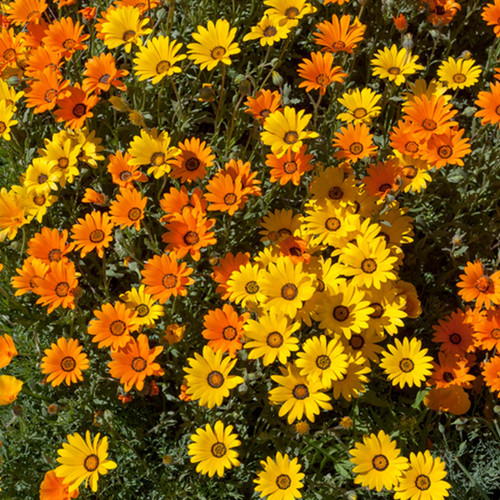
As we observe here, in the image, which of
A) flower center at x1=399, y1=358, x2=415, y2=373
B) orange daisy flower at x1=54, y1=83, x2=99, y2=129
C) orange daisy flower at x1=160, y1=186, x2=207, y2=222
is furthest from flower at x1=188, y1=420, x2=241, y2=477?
orange daisy flower at x1=54, y1=83, x2=99, y2=129

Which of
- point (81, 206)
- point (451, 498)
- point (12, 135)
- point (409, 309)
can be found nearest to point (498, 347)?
point (409, 309)

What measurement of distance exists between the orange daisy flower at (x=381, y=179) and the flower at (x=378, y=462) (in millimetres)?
1088

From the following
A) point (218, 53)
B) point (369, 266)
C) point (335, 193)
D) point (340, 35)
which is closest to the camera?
point (369, 266)

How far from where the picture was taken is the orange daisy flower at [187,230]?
2.67 metres

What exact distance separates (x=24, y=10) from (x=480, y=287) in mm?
2780

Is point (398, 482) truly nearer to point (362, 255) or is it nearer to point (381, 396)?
point (381, 396)

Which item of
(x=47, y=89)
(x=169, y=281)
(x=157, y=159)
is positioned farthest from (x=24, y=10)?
(x=169, y=281)

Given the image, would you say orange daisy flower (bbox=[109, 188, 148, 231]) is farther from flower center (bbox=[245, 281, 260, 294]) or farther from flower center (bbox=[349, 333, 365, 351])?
flower center (bbox=[349, 333, 365, 351])

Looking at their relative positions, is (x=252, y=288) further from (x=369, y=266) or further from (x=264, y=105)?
(x=264, y=105)

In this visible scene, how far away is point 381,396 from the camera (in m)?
3.09

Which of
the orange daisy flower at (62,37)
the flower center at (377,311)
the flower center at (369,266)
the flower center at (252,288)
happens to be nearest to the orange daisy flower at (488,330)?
the flower center at (377,311)

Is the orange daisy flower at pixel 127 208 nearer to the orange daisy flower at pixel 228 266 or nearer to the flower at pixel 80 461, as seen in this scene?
the orange daisy flower at pixel 228 266

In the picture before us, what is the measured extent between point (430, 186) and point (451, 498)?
1.61 metres

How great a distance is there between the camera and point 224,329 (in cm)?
264
